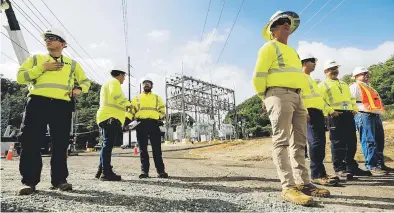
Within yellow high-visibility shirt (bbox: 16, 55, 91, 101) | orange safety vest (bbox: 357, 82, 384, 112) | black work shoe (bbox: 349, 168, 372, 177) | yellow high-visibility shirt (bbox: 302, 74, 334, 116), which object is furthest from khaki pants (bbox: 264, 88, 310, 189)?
orange safety vest (bbox: 357, 82, 384, 112)

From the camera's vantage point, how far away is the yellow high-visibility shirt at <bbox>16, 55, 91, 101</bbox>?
362 centimetres

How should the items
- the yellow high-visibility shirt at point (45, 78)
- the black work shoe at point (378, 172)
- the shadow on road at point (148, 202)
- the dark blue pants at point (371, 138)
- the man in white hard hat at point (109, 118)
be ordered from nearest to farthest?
the shadow on road at point (148, 202) < the yellow high-visibility shirt at point (45, 78) < the man in white hard hat at point (109, 118) < the black work shoe at point (378, 172) < the dark blue pants at point (371, 138)

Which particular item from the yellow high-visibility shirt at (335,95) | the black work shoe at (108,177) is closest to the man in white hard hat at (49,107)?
the black work shoe at (108,177)

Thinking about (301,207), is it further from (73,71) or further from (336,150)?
(73,71)

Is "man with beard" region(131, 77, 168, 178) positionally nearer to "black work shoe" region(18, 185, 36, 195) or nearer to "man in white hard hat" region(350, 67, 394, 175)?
"black work shoe" region(18, 185, 36, 195)

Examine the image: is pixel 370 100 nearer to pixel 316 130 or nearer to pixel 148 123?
pixel 316 130

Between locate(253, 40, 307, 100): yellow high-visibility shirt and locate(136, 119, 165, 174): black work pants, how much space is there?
275cm

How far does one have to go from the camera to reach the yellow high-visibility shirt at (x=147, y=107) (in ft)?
18.9

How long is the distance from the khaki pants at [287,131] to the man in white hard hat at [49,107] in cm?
243

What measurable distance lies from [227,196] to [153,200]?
82 centimetres

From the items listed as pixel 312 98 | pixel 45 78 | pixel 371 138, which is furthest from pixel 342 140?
pixel 45 78

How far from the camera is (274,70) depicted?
3451 mm

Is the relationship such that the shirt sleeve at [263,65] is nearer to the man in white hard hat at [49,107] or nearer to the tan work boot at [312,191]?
the tan work boot at [312,191]

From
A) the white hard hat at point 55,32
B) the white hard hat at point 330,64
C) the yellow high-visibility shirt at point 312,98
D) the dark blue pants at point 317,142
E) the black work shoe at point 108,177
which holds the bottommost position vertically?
the black work shoe at point 108,177
